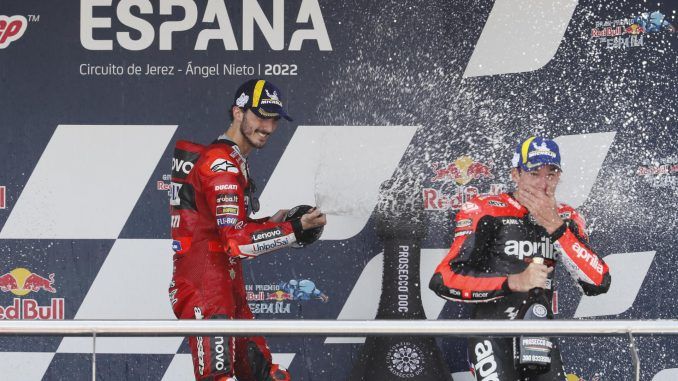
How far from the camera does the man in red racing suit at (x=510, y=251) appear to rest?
4.13 metres

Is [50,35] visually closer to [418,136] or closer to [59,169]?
[59,169]

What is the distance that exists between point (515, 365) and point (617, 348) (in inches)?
51.0

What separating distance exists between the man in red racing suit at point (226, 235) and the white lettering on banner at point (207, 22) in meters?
0.90

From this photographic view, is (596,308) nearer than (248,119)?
No

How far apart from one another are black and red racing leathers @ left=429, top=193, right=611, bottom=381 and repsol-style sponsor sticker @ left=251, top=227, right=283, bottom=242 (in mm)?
567

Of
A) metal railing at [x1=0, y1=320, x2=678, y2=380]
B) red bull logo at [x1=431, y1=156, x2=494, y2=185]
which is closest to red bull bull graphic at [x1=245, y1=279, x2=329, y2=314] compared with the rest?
red bull logo at [x1=431, y1=156, x2=494, y2=185]

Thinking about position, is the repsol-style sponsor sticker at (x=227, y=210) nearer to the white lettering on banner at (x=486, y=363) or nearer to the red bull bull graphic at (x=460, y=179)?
the white lettering on banner at (x=486, y=363)

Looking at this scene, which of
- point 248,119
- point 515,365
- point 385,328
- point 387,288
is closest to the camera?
point 385,328

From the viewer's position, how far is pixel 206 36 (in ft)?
17.1

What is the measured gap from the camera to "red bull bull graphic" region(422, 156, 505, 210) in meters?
5.20

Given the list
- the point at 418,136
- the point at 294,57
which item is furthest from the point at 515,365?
the point at 294,57

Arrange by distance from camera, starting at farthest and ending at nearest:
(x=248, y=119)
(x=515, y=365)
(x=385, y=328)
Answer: (x=248, y=119)
(x=515, y=365)
(x=385, y=328)

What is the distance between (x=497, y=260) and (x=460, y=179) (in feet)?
3.37

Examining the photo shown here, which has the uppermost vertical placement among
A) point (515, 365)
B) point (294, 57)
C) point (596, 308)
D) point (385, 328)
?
point (294, 57)
